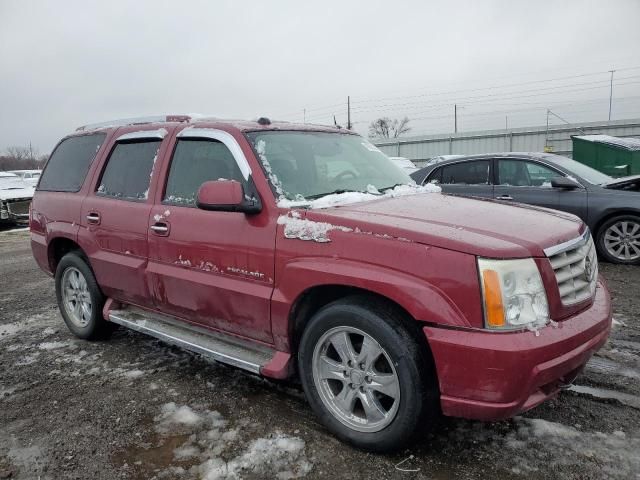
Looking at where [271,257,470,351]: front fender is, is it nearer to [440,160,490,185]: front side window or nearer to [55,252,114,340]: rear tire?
[55,252,114,340]: rear tire

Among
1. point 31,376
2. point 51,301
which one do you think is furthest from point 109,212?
point 51,301

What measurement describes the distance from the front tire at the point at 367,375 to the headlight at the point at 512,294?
41 centimetres

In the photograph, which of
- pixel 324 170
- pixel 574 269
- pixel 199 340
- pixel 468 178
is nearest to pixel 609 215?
pixel 468 178

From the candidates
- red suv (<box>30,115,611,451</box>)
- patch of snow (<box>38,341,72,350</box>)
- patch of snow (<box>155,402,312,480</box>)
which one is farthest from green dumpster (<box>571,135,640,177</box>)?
patch of snow (<box>38,341,72,350</box>)

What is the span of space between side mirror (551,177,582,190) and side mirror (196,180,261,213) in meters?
5.23

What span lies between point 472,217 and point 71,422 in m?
2.68

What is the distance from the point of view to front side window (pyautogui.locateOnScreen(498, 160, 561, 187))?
23.9 ft

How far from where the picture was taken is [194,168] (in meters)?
3.55

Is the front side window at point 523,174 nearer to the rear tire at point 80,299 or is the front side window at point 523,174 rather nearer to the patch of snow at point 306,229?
the patch of snow at point 306,229

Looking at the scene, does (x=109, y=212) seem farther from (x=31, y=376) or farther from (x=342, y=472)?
(x=342, y=472)

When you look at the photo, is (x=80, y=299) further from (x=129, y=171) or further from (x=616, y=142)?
(x=616, y=142)

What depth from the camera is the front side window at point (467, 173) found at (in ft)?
25.4

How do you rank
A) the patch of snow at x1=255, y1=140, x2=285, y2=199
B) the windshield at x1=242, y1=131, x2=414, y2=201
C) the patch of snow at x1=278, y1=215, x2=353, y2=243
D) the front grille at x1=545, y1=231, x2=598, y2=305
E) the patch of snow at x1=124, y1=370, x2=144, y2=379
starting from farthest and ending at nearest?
1. the patch of snow at x1=124, y1=370, x2=144, y2=379
2. the windshield at x1=242, y1=131, x2=414, y2=201
3. the patch of snow at x1=255, y1=140, x2=285, y2=199
4. the patch of snow at x1=278, y1=215, x2=353, y2=243
5. the front grille at x1=545, y1=231, x2=598, y2=305

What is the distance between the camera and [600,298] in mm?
2857
